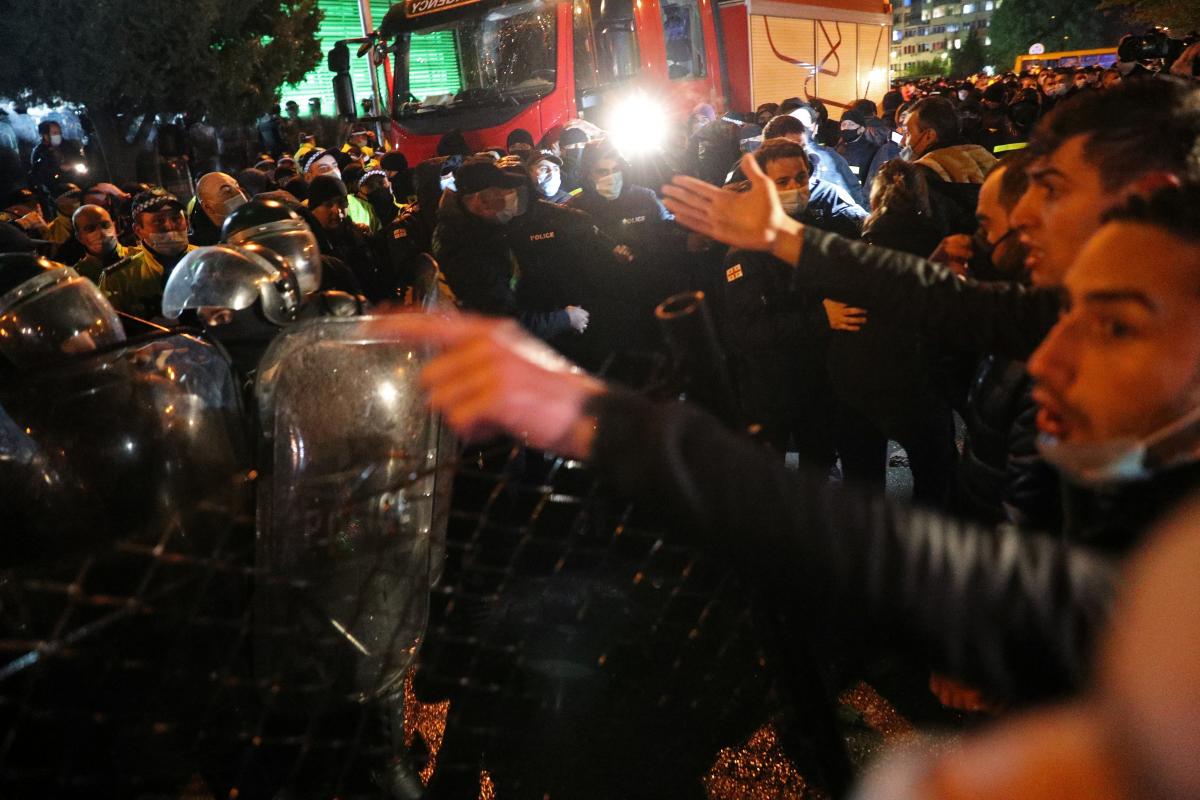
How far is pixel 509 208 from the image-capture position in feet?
15.1

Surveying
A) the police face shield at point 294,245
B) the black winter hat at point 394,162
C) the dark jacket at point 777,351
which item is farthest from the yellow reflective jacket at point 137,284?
the black winter hat at point 394,162

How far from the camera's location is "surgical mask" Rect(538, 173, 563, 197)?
6.88m

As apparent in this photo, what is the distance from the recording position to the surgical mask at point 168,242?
506 cm

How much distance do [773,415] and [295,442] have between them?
2576 millimetres

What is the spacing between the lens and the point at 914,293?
2232mm

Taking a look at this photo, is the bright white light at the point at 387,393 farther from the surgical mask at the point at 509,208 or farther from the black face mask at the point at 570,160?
the black face mask at the point at 570,160

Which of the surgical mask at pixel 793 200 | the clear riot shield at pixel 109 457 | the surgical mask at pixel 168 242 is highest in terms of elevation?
the surgical mask at pixel 793 200

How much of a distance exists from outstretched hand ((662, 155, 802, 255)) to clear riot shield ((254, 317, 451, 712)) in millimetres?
1049

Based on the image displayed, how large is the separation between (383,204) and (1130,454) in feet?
28.8

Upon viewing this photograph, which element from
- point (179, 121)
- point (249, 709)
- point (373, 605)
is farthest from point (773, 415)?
point (179, 121)

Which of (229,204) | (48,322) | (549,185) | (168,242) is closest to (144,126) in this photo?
(229,204)

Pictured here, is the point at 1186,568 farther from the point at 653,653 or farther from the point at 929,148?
the point at 929,148

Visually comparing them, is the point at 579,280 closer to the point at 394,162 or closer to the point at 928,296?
the point at 928,296

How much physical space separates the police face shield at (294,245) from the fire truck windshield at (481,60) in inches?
258
